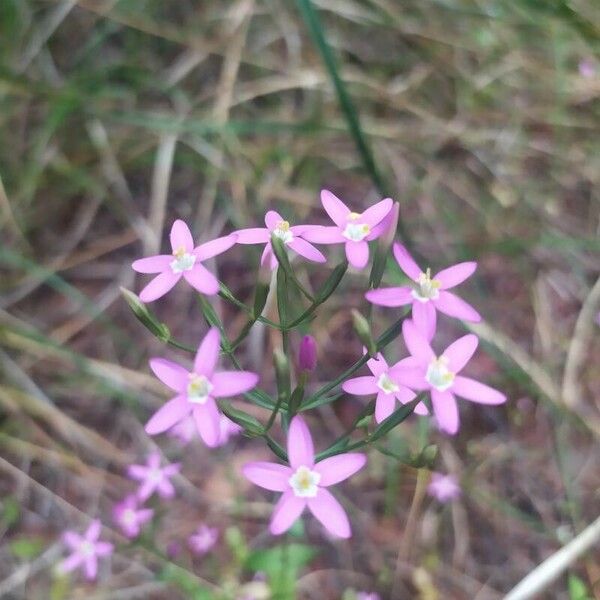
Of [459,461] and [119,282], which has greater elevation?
[119,282]

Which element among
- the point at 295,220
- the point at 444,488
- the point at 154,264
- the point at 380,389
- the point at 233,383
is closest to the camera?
the point at 233,383

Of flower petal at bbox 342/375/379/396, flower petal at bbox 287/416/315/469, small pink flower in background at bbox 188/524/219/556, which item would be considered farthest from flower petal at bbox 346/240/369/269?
small pink flower in background at bbox 188/524/219/556

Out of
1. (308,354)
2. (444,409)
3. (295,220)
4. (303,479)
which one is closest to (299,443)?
(303,479)

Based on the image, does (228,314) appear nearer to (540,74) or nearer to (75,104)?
(75,104)

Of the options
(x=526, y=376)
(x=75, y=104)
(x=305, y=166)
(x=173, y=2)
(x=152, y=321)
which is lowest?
(x=152, y=321)

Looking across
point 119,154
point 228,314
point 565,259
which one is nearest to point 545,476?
point 565,259

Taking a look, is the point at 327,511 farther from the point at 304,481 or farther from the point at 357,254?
the point at 357,254

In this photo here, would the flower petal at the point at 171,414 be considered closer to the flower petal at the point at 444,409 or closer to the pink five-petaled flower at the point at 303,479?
the pink five-petaled flower at the point at 303,479
